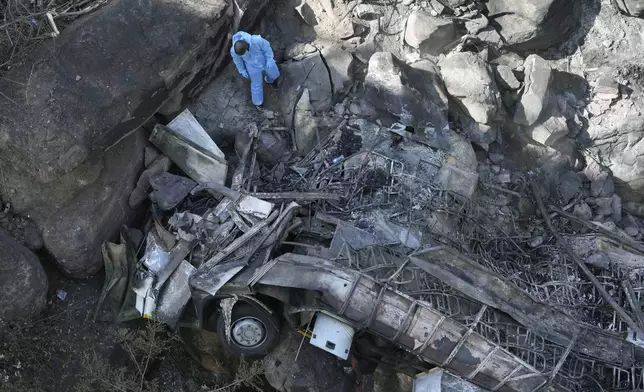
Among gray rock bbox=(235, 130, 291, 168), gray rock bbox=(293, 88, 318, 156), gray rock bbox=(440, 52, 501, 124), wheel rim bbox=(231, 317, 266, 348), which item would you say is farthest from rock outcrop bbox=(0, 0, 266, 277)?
gray rock bbox=(440, 52, 501, 124)

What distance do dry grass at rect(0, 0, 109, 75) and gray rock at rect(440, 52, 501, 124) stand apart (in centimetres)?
464

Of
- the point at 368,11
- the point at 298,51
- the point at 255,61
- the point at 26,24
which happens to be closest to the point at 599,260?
the point at 368,11

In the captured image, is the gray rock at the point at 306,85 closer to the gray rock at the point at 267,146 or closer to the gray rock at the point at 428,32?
the gray rock at the point at 267,146

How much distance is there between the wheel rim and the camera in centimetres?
677

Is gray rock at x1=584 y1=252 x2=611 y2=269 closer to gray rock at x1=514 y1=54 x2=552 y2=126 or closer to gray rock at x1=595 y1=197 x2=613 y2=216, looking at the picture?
gray rock at x1=595 y1=197 x2=613 y2=216

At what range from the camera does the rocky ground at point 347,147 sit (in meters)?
6.72

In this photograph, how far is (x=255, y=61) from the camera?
7.52m

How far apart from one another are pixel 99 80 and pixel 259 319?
3224mm

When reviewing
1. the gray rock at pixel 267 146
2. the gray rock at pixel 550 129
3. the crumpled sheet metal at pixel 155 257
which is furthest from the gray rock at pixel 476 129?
the crumpled sheet metal at pixel 155 257

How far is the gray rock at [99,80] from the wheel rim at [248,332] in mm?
2520

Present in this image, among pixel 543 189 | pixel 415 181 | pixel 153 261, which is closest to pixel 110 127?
pixel 153 261

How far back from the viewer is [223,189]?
7.18 metres

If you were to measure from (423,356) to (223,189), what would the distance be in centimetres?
295

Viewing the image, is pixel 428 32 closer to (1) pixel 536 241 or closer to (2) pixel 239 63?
(2) pixel 239 63
